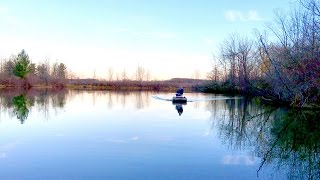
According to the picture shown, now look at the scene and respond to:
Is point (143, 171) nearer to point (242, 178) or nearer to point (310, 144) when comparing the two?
point (242, 178)

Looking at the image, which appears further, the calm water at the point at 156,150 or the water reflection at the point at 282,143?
the water reflection at the point at 282,143

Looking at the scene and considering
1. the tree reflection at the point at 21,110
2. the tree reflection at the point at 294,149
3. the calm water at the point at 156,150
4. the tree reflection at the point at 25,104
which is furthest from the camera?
the tree reflection at the point at 25,104

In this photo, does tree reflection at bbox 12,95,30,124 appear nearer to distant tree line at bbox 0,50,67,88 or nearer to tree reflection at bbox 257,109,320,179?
tree reflection at bbox 257,109,320,179

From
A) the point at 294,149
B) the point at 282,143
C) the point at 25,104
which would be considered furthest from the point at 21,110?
the point at 294,149

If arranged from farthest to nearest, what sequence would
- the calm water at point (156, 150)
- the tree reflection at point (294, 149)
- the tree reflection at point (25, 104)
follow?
the tree reflection at point (25, 104) < the tree reflection at point (294, 149) < the calm water at point (156, 150)

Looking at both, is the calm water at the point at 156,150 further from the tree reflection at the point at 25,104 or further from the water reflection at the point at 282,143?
the tree reflection at the point at 25,104

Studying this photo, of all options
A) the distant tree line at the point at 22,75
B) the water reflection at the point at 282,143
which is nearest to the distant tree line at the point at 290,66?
the water reflection at the point at 282,143

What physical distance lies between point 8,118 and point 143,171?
10199 millimetres

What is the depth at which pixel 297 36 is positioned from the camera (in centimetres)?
2042

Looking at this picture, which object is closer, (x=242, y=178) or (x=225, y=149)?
(x=242, y=178)

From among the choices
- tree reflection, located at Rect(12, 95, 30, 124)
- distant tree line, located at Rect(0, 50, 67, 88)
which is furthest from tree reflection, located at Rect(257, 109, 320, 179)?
distant tree line, located at Rect(0, 50, 67, 88)

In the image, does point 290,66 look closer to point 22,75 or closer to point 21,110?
point 21,110

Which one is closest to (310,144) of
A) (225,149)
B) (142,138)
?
(225,149)

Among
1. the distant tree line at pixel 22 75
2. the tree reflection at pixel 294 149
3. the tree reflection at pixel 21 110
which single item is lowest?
the tree reflection at pixel 294 149
